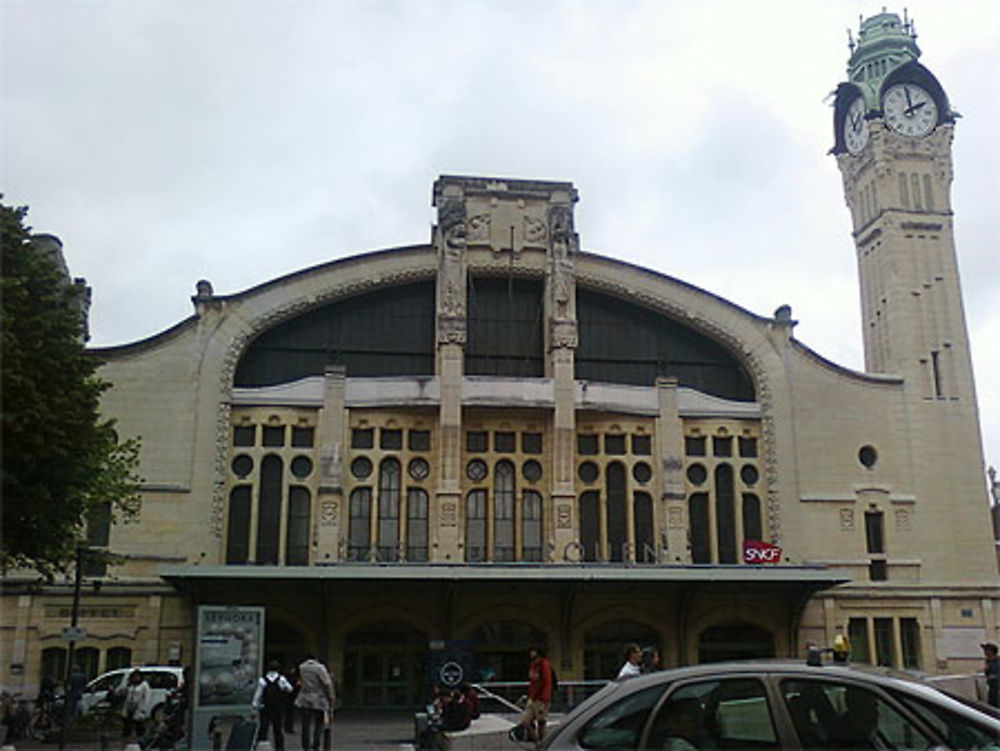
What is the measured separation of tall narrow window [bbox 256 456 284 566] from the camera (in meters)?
35.8

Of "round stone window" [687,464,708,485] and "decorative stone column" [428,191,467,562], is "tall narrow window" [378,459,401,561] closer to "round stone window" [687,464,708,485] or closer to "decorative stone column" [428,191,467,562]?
"decorative stone column" [428,191,467,562]

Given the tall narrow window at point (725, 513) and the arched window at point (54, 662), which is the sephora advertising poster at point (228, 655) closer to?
the arched window at point (54, 662)

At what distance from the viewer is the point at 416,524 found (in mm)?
36531

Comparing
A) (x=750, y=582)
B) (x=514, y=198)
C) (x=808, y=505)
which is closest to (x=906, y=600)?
(x=808, y=505)

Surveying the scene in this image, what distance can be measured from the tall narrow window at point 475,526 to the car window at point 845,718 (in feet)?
98.0

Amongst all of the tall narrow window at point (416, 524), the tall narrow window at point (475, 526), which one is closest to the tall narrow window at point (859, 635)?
the tall narrow window at point (475, 526)

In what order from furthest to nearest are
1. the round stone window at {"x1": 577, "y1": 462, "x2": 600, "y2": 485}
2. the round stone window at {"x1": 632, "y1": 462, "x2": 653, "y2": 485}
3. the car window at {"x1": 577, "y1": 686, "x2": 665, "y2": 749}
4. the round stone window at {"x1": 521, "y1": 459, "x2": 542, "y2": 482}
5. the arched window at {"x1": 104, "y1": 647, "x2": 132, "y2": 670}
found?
the round stone window at {"x1": 632, "y1": 462, "x2": 653, "y2": 485} < the round stone window at {"x1": 577, "y1": 462, "x2": 600, "y2": 485} < the round stone window at {"x1": 521, "y1": 459, "x2": 542, "y2": 482} < the arched window at {"x1": 104, "y1": 647, "x2": 132, "y2": 670} < the car window at {"x1": 577, "y1": 686, "x2": 665, "y2": 749}

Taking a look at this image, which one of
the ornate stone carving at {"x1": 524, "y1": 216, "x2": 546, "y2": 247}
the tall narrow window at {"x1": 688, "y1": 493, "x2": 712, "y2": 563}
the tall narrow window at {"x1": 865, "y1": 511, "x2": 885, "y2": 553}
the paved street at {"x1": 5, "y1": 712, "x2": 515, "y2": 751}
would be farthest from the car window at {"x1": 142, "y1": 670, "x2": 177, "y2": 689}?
the tall narrow window at {"x1": 865, "y1": 511, "x2": 885, "y2": 553}

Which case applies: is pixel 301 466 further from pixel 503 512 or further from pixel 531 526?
pixel 531 526

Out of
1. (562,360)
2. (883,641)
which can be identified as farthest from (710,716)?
(883,641)

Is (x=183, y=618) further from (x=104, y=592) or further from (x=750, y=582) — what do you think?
(x=750, y=582)

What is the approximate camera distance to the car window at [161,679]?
91.4 ft

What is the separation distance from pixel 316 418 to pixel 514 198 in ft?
37.1

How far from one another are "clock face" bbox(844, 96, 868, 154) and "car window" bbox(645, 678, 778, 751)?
40.7 m
